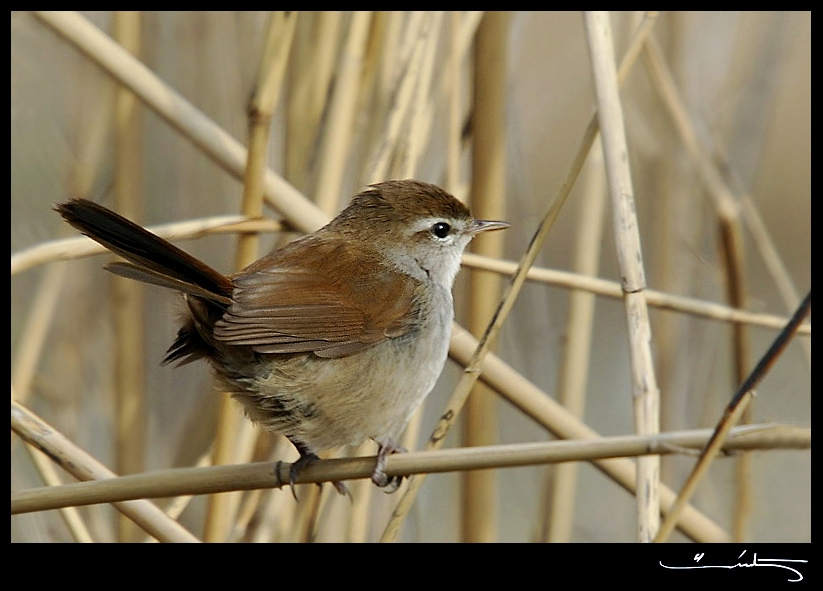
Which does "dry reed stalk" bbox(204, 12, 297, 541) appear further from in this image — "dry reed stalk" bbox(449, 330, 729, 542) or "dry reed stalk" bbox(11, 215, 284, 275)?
"dry reed stalk" bbox(449, 330, 729, 542)

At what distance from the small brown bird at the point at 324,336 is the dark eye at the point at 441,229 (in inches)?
0.9

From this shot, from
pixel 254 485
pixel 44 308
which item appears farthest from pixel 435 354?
pixel 44 308

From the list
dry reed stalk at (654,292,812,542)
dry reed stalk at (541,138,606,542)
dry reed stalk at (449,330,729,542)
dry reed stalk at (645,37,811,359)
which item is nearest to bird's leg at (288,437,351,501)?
dry reed stalk at (449,330,729,542)

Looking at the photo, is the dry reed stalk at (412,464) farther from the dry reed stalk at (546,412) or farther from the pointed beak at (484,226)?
the pointed beak at (484,226)

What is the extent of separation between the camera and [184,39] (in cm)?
270

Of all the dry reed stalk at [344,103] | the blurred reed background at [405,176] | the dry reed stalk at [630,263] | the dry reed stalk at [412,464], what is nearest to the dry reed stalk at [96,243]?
the blurred reed background at [405,176]

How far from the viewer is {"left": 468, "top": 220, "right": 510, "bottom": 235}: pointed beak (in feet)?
7.23

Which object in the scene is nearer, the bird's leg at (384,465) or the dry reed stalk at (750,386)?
the dry reed stalk at (750,386)

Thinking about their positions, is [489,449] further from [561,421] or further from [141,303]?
[141,303]

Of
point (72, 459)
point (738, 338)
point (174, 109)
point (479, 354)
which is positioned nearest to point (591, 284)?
point (479, 354)

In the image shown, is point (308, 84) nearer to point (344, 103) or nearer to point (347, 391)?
point (344, 103)

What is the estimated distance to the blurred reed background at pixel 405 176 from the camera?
7.22 ft

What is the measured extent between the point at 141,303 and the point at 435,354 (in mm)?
1020

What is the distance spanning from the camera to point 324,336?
1929 mm
